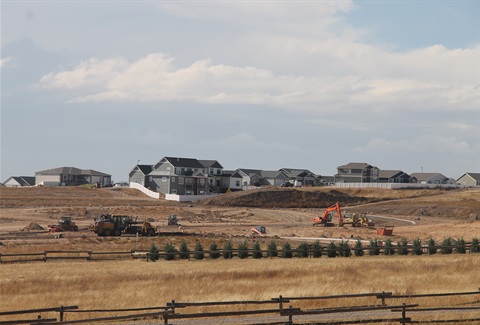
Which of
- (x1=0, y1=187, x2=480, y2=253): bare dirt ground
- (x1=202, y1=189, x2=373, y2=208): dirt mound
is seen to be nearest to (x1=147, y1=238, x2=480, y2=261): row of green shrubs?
(x1=0, y1=187, x2=480, y2=253): bare dirt ground

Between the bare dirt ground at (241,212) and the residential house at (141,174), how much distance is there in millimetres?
7065

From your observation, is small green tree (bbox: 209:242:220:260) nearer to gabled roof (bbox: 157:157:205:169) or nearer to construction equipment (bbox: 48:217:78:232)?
construction equipment (bbox: 48:217:78:232)

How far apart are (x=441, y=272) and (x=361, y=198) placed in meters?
96.0

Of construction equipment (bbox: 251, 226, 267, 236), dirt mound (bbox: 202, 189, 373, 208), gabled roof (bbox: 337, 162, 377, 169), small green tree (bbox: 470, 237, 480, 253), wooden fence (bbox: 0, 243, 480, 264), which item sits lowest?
wooden fence (bbox: 0, 243, 480, 264)

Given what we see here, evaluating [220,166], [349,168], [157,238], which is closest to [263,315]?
[157,238]

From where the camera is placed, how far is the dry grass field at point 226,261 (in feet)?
133

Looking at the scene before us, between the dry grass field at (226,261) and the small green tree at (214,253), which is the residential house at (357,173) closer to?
the dry grass field at (226,261)

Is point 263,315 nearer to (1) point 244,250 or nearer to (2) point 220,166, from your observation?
(1) point 244,250

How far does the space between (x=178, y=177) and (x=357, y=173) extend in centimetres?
5367

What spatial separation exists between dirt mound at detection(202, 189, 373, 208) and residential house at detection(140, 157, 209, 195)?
20139 millimetres

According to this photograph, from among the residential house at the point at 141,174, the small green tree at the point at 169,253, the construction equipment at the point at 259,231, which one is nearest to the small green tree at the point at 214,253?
the small green tree at the point at 169,253

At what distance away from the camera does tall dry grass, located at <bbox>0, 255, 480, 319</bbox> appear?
1501 inches

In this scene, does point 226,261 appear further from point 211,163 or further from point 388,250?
point 211,163

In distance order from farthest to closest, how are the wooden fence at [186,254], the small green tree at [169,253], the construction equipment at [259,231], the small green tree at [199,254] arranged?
1. the construction equipment at [259,231]
2. the small green tree at [199,254]
3. the small green tree at [169,253]
4. the wooden fence at [186,254]
